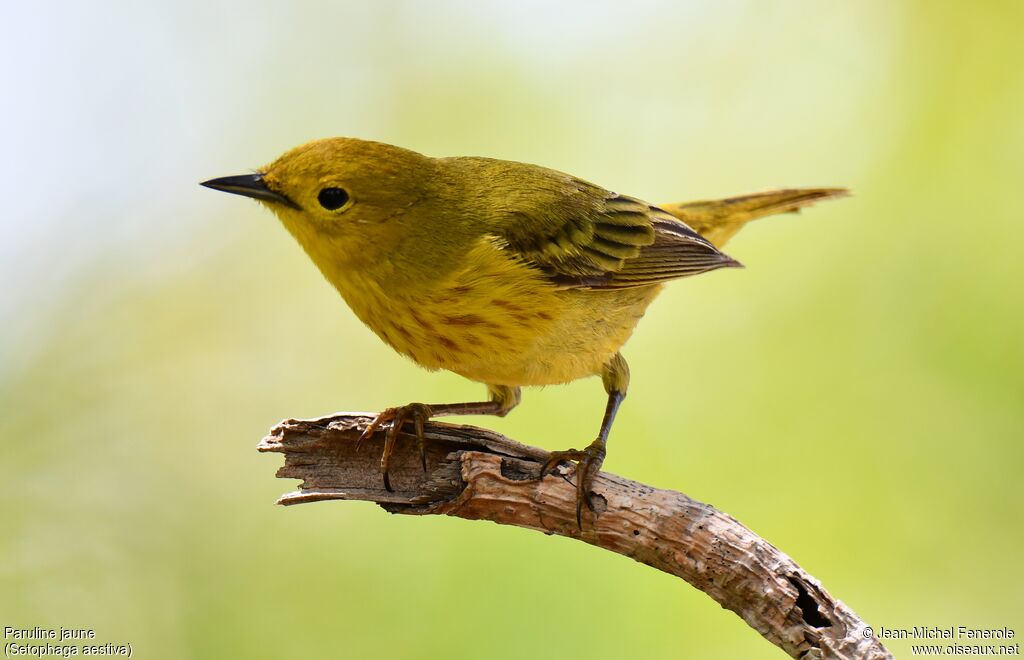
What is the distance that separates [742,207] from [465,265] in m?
2.28

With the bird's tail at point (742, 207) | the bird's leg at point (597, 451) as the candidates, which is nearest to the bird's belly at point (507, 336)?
the bird's leg at point (597, 451)

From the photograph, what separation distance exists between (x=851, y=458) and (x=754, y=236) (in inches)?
73.8

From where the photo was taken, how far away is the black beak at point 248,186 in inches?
156

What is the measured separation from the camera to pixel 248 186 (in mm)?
3977

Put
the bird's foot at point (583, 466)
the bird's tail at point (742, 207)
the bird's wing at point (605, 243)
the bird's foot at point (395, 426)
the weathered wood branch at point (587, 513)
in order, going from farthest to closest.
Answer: the bird's tail at point (742, 207) < the bird's wing at point (605, 243) < the bird's foot at point (395, 426) < the bird's foot at point (583, 466) < the weathered wood branch at point (587, 513)

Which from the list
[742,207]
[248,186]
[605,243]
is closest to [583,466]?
[605,243]

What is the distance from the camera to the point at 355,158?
161 inches

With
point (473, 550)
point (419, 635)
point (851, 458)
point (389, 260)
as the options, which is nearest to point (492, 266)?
point (389, 260)

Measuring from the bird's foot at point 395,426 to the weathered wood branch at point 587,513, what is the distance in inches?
1.2

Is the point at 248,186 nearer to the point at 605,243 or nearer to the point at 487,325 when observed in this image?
the point at 487,325

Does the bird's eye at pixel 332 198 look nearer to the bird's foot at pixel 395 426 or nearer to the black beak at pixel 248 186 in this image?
the black beak at pixel 248 186

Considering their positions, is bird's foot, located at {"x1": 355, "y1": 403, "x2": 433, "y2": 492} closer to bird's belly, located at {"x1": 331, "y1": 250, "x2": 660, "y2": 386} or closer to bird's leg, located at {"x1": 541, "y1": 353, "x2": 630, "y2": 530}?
bird's belly, located at {"x1": 331, "y1": 250, "x2": 660, "y2": 386}

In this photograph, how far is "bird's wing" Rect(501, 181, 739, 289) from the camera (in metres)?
4.53

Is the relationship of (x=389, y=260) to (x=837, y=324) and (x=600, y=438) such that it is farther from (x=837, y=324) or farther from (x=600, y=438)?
(x=837, y=324)
